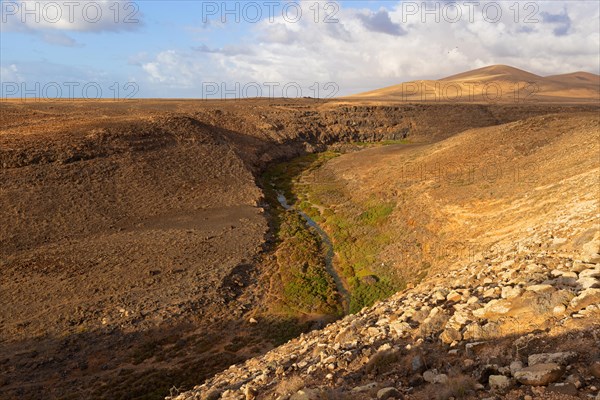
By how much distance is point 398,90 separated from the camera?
158m

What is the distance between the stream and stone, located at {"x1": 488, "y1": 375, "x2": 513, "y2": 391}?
17359 mm

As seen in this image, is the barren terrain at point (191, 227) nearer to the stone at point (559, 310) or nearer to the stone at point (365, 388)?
the stone at point (365, 388)

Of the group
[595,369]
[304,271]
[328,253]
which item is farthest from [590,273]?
[328,253]

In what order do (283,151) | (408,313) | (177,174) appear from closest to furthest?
(408,313) → (177,174) → (283,151)

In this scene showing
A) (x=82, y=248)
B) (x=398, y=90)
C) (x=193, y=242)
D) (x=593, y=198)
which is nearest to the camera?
(x=593, y=198)

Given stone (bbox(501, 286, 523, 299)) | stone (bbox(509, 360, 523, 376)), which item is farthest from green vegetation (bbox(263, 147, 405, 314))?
stone (bbox(509, 360, 523, 376))

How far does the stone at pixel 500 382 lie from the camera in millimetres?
8523

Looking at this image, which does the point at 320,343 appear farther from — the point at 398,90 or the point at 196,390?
the point at 398,90

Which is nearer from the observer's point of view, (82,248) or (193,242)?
(82,248)

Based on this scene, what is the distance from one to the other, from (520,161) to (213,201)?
25509 millimetres

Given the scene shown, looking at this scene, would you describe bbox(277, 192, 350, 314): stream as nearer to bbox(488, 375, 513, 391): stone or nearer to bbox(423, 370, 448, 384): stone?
bbox(423, 370, 448, 384): stone

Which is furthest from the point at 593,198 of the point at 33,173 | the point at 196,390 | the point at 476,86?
the point at 476,86

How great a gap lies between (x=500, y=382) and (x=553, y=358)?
1124 millimetres

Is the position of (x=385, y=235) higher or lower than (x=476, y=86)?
lower
